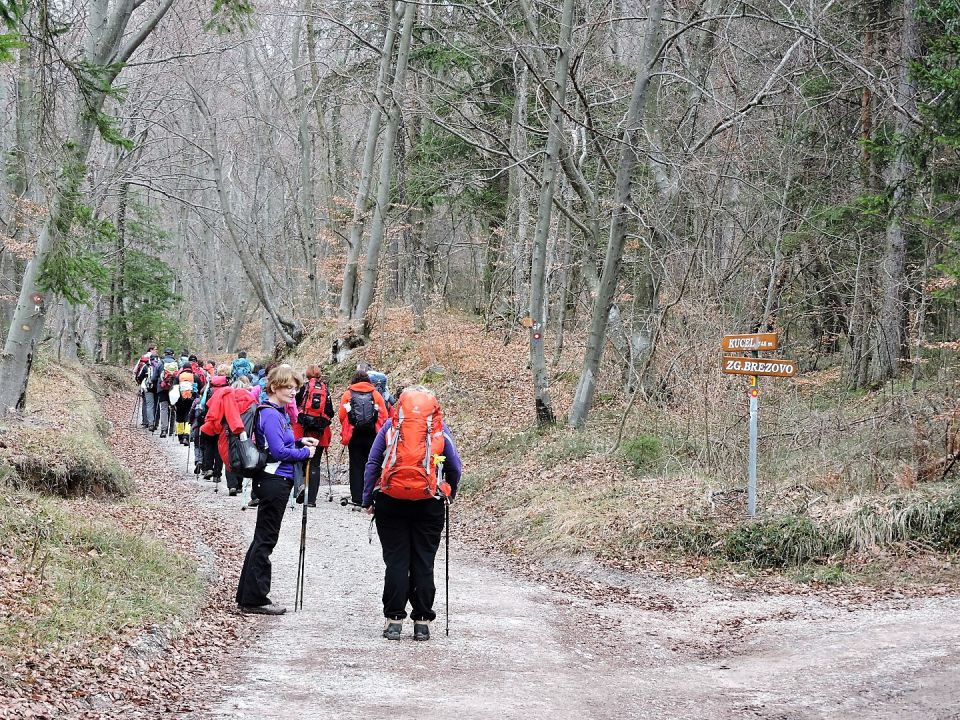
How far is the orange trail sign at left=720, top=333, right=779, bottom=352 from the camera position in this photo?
35.1 ft

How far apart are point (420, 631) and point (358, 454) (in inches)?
234

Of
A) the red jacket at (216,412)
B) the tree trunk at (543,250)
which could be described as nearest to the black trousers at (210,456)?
the red jacket at (216,412)

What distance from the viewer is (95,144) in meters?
31.9

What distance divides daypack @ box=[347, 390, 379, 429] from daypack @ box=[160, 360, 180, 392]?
9.97 metres

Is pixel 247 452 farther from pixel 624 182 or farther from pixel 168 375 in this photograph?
pixel 168 375

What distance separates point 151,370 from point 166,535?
14.3 metres

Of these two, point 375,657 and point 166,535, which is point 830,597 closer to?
point 375,657

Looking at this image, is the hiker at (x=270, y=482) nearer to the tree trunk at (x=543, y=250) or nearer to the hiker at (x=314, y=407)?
the hiker at (x=314, y=407)

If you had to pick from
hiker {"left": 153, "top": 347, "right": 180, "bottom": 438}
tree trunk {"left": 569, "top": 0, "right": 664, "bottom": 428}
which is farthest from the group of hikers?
hiker {"left": 153, "top": 347, "right": 180, "bottom": 438}

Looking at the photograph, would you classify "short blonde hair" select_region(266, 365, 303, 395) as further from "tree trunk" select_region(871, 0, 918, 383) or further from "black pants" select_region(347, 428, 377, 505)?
"tree trunk" select_region(871, 0, 918, 383)

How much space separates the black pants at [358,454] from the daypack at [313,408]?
0.54 meters

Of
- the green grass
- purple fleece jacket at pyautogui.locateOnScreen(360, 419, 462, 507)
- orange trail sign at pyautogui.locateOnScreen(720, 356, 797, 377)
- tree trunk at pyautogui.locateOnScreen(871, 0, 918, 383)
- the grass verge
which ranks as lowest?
the green grass

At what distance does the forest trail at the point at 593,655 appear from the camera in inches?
240

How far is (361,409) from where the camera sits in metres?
12.8
